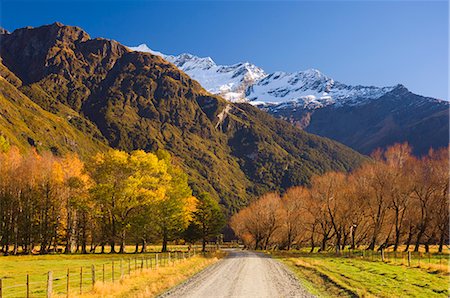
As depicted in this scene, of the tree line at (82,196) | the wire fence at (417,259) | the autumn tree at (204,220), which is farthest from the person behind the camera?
the autumn tree at (204,220)

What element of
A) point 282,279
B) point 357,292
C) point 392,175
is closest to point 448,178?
point 392,175

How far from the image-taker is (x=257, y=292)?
26.0 m

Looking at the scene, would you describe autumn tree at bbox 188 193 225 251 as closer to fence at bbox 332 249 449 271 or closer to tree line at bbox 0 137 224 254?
tree line at bbox 0 137 224 254

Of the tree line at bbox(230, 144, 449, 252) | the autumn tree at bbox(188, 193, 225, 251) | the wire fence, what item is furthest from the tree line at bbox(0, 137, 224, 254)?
the wire fence

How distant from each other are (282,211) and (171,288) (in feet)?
254

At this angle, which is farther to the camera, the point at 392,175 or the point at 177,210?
the point at 177,210

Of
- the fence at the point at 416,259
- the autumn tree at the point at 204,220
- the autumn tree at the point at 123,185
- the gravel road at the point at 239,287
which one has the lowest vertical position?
the fence at the point at 416,259

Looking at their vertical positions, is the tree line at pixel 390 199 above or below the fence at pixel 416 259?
above

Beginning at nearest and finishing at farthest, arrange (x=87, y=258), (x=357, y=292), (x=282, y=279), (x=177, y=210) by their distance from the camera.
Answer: (x=357, y=292), (x=282, y=279), (x=87, y=258), (x=177, y=210)

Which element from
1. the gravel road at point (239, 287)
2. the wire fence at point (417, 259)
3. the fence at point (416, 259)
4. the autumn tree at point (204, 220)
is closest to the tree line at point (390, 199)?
the fence at point (416, 259)

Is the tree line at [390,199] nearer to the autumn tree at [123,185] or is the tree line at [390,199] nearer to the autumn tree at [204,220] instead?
the autumn tree at [204,220]

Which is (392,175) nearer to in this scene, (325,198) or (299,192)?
(325,198)

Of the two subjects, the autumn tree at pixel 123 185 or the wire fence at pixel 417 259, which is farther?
the autumn tree at pixel 123 185

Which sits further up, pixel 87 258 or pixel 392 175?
pixel 392 175
